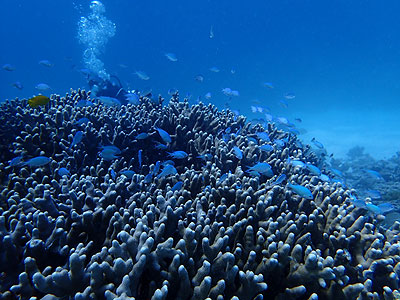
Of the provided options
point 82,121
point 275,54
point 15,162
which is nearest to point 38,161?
point 15,162

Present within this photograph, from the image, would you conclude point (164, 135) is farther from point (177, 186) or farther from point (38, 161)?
point (38, 161)

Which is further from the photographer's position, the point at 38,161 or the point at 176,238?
the point at 38,161

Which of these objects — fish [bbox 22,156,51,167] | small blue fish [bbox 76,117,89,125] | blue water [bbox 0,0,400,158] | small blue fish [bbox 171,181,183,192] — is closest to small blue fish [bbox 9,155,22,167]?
fish [bbox 22,156,51,167]

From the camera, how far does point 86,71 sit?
413 inches

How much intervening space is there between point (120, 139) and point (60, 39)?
8770 cm

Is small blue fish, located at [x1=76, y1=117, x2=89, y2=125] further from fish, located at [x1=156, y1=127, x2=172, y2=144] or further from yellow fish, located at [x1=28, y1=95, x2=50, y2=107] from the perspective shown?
fish, located at [x1=156, y1=127, x2=172, y2=144]

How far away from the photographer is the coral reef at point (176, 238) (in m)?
1.91

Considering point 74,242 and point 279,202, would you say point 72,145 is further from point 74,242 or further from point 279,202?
point 279,202

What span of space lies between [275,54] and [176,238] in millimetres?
55042

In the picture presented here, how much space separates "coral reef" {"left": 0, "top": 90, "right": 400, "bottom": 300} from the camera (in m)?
1.91

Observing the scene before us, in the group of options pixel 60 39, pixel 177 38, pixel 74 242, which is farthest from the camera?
pixel 60 39

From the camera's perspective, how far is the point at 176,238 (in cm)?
Result: 249

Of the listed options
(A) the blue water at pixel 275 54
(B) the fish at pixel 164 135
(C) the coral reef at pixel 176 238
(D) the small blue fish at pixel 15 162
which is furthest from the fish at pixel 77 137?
(A) the blue water at pixel 275 54

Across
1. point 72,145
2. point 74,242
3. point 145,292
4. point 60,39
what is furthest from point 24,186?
point 60,39
